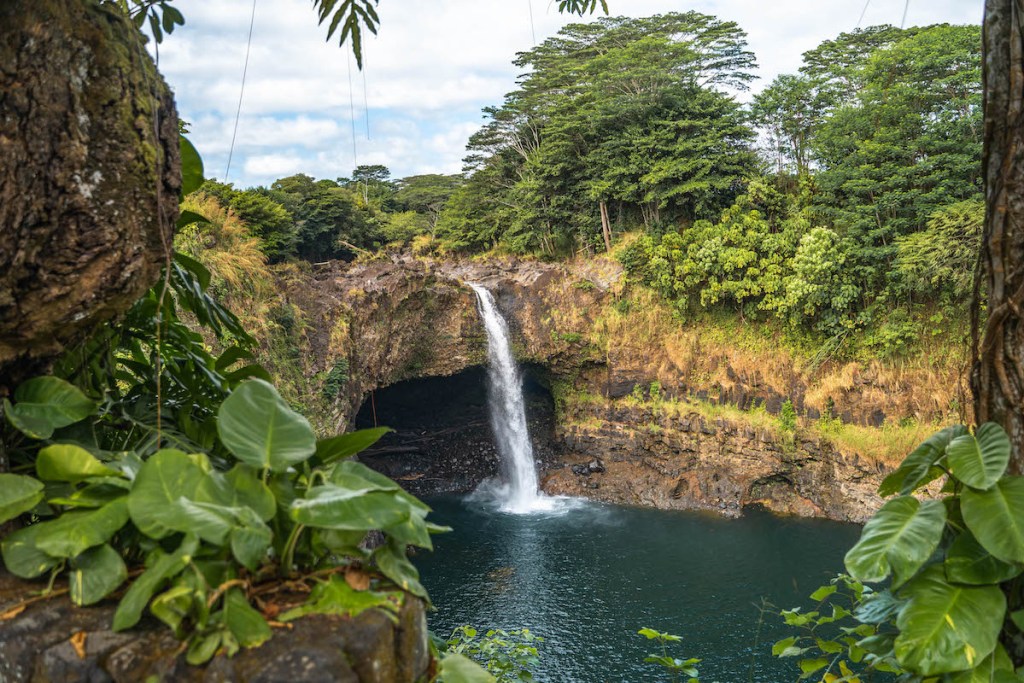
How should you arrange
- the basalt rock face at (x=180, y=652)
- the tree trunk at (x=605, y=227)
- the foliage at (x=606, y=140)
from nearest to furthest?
the basalt rock face at (x=180, y=652)
the foliage at (x=606, y=140)
the tree trunk at (x=605, y=227)

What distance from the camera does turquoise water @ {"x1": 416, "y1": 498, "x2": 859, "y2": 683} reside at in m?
9.00

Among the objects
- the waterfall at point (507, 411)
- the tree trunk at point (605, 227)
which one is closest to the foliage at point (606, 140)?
the tree trunk at point (605, 227)

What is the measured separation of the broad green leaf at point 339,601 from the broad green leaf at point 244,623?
0.17ft

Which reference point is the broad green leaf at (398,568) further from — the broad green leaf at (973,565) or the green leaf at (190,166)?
the broad green leaf at (973,565)

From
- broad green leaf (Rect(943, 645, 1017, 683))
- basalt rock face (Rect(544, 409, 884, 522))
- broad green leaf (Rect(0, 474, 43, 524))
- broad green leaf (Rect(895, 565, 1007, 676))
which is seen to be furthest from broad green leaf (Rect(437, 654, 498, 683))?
basalt rock face (Rect(544, 409, 884, 522))

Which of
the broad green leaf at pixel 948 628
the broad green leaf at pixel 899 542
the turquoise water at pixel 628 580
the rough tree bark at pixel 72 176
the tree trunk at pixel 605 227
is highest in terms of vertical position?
the tree trunk at pixel 605 227

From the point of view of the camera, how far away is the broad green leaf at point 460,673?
65.9 inches

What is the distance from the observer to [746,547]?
500 inches

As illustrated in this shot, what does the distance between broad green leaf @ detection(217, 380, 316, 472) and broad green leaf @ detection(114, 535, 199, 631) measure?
0.24 meters

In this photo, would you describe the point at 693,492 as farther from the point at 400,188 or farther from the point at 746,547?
the point at 400,188

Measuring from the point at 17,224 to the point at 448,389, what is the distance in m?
17.2

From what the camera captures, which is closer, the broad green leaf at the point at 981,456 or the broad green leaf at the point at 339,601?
the broad green leaf at the point at 339,601

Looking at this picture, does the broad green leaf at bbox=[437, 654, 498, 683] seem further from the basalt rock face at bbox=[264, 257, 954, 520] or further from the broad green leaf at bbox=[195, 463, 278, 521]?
the basalt rock face at bbox=[264, 257, 954, 520]

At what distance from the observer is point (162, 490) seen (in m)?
1.35
